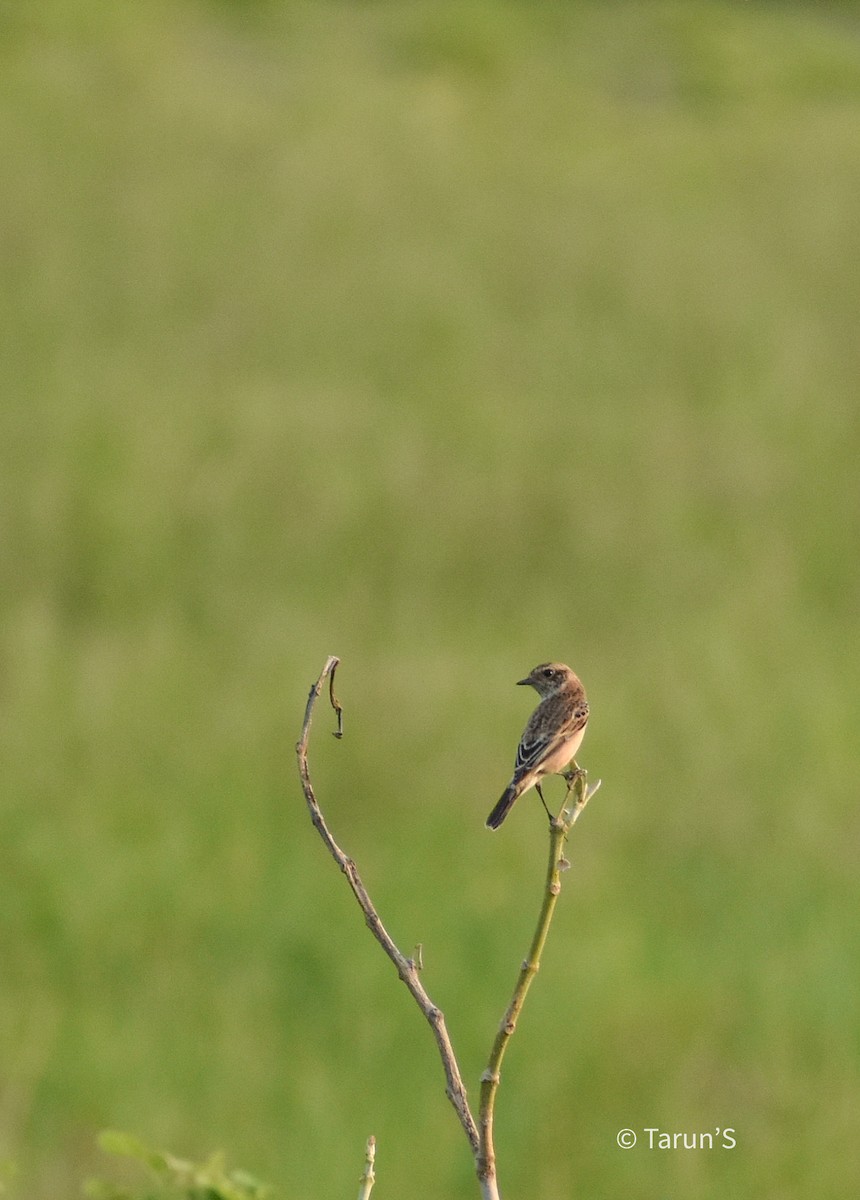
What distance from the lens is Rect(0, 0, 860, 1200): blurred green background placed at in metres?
9.22

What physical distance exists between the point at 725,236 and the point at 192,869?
49.5ft

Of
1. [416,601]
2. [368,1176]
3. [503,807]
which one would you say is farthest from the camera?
[416,601]

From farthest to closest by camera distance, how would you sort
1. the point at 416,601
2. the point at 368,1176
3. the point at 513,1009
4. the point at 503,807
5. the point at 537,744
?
the point at 416,601, the point at 537,744, the point at 503,807, the point at 368,1176, the point at 513,1009

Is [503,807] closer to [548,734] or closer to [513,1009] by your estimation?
[548,734]

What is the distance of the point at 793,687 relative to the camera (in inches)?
528

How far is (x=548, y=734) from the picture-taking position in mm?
2596

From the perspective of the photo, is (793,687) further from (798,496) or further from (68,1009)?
(68,1009)

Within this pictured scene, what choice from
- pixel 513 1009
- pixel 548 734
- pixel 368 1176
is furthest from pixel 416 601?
pixel 513 1009

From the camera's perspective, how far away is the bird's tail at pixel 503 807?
235cm

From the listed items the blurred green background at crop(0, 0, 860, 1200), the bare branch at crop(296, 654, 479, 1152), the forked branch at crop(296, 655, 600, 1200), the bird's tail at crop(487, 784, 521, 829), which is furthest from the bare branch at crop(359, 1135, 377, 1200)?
the blurred green background at crop(0, 0, 860, 1200)

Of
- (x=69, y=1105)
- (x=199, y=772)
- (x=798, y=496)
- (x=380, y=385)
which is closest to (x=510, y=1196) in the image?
(x=69, y=1105)

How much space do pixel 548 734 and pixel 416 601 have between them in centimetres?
1169

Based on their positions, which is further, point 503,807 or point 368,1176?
point 503,807

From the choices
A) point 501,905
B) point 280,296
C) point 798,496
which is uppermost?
point 280,296
